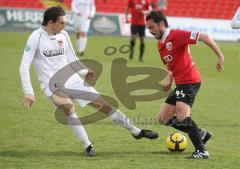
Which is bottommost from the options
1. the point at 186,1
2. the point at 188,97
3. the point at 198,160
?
the point at 186,1

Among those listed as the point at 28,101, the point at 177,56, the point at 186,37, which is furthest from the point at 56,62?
the point at 186,37

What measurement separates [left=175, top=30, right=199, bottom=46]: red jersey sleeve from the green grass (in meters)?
1.51

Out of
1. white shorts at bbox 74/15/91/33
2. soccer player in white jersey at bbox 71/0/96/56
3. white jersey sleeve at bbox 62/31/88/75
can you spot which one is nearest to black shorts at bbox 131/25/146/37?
soccer player in white jersey at bbox 71/0/96/56

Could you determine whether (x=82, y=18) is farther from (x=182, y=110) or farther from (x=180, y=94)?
(x=182, y=110)

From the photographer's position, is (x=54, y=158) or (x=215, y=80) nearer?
(x=54, y=158)

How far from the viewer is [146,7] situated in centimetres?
2156

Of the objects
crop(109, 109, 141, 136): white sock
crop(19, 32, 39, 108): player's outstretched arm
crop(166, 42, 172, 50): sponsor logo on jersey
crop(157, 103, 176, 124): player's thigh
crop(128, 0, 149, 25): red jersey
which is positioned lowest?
crop(128, 0, 149, 25): red jersey

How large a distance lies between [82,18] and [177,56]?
1511cm

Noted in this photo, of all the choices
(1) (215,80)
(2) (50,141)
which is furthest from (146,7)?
(2) (50,141)

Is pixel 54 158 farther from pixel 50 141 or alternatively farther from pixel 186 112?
pixel 186 112

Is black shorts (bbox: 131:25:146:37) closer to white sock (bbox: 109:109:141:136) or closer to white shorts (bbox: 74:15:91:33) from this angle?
white shorts (bbox: 74:15:91:33)

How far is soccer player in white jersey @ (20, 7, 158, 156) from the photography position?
7719 mm

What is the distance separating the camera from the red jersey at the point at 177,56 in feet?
25.4

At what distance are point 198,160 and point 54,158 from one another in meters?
1.84
